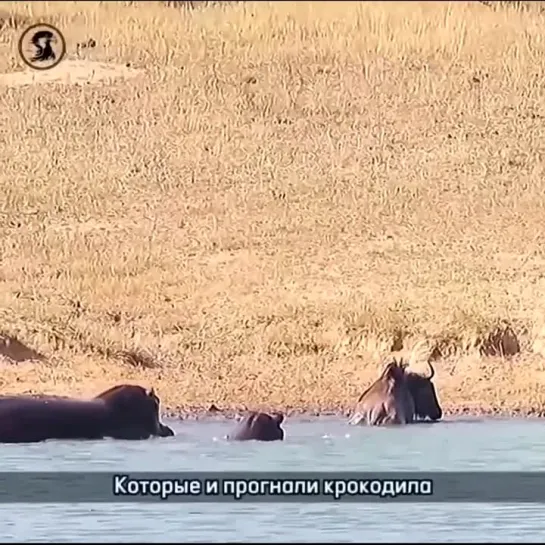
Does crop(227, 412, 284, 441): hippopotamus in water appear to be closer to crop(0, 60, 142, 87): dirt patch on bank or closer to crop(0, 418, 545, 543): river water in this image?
crop(0, 418, 545, 543): river water

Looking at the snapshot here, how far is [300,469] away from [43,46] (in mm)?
1387

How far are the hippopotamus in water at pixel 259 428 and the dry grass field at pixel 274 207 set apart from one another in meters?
0.05

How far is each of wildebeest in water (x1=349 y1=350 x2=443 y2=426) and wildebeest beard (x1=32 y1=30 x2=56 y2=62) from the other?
4.25 ft

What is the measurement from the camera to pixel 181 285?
4203 millimetres

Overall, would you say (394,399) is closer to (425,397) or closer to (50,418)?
(425,397)

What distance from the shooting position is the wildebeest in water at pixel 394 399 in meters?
4.22

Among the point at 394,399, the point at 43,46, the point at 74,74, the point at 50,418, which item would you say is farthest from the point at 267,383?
the point at 43,46

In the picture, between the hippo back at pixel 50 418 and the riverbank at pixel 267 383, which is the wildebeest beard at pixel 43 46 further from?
the hippo back at pixel 50 418

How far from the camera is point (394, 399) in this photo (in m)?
4.22

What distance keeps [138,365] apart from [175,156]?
60 centimetres

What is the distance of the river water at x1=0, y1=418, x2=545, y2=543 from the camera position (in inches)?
161
